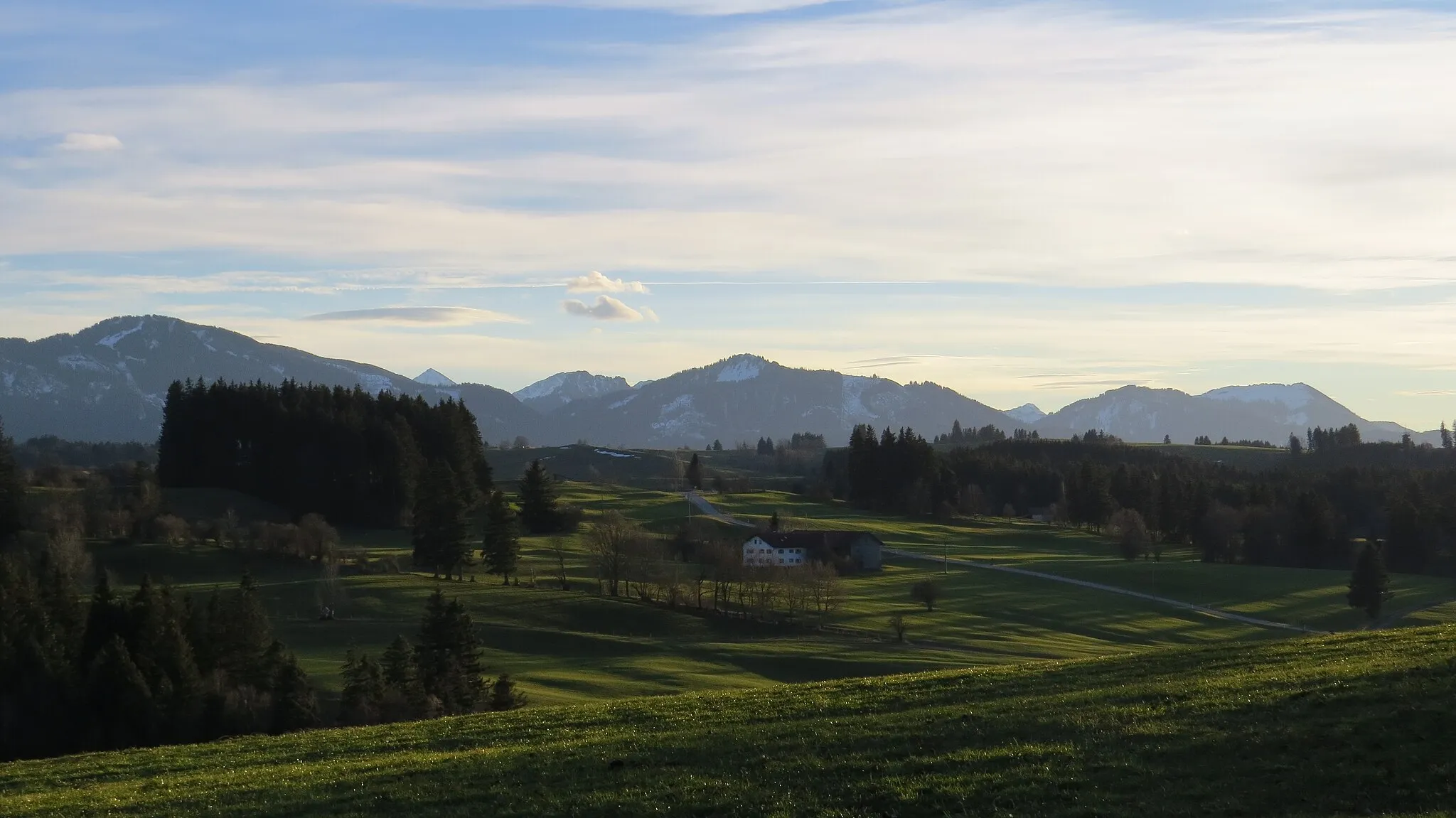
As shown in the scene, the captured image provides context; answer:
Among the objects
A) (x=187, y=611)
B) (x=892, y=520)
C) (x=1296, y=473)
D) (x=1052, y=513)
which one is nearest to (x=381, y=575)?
(x=187, y=611)

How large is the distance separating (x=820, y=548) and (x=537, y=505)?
3025 centimetres

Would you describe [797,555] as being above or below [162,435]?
below

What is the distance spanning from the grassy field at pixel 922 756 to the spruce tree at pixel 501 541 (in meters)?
62.9

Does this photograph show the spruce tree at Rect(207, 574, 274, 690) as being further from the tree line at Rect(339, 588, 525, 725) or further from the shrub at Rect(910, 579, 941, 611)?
the shrub at Rect(910, 579, 941, 611)

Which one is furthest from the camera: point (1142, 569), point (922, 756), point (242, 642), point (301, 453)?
point (301, 453)

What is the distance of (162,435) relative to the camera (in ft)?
447

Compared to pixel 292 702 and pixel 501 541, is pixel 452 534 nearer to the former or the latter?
pixel 501 541

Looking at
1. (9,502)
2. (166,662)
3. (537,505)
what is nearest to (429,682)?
(166,662)

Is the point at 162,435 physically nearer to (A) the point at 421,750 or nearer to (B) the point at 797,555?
(B) the point at 797,555

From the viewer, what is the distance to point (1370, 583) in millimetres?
93562

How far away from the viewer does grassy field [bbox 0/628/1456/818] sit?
1717cm

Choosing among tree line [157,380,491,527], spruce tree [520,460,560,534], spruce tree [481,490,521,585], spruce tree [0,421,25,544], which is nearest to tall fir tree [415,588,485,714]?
spruce tree [481,490,521,585]

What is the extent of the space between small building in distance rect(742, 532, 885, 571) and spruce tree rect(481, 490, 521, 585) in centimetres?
2889

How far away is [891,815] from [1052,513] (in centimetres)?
16784
